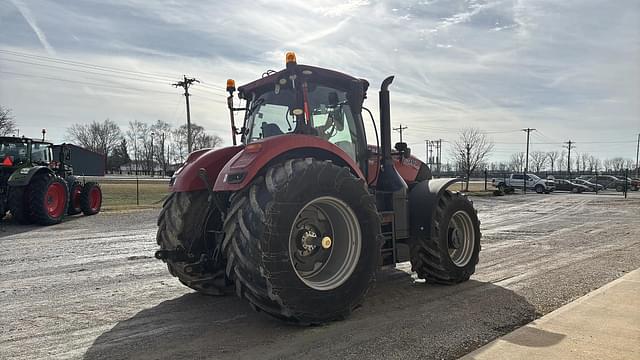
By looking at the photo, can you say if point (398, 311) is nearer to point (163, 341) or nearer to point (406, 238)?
point (406, 238)

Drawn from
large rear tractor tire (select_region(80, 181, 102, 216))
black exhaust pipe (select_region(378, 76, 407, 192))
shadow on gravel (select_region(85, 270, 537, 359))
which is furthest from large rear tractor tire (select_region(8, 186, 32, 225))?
black exhaust pipe (select_region(378, 76, 407, 192))

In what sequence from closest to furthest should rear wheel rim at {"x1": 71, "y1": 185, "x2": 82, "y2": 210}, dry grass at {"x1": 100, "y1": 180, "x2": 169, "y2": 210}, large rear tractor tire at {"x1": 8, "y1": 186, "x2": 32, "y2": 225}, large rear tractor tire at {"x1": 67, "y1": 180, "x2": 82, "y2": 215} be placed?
large rear tractor tire at {"x1": 8, "y1": 186, "x2": 32, "y2": 225} < large rear tractor tire at {"x1": 67, "y1": 180, "x2": 82, "y2": 215} < rear wheel rim at {"x1": 71, "y1": 185, "x2": 82, "y2": 210} < dry grass at {"x1": 100, "y1": 180, "x2": 169, "y2": 210}

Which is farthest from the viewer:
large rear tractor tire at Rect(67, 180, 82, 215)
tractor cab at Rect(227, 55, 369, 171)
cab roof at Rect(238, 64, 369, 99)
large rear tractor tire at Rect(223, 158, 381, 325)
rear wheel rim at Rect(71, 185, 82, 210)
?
rear wheel rim at Rect(71, 185, 82, 210)

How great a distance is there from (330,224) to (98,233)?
903 centimetres

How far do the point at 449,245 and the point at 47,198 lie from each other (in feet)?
40.5

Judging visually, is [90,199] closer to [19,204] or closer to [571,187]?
[19,204]

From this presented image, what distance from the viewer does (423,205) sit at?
19.2 feet

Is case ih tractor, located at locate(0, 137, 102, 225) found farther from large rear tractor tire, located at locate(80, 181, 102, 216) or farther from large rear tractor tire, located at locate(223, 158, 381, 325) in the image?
large rear tractor tire, located at locate(223, 158, 381, 325)

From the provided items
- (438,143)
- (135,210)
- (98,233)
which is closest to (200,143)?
(438,143)

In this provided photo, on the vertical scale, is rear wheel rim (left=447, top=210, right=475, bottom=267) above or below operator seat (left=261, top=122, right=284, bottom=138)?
below

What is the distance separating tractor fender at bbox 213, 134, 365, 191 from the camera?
13.6ft

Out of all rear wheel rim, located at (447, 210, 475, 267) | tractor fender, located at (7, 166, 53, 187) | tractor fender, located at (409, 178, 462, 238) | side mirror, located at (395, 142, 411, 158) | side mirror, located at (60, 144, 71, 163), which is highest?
side mirror, located at (60, 144, 71, 163)

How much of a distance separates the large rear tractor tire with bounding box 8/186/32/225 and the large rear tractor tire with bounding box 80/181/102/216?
301cm

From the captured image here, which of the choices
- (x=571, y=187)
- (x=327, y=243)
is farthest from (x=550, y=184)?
(x=327, y=243)
